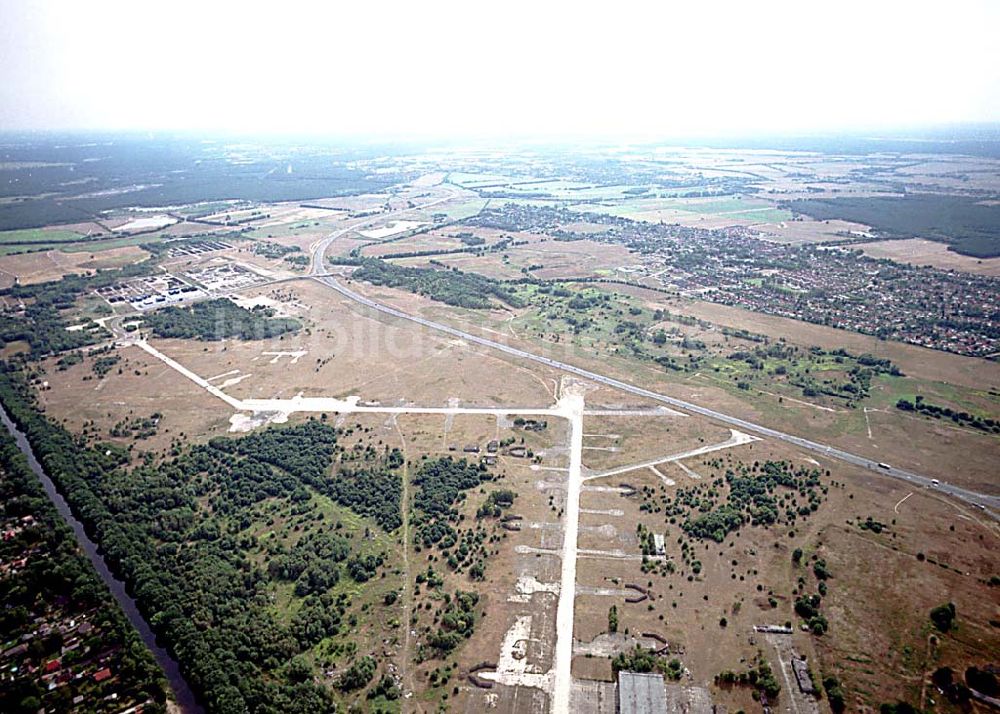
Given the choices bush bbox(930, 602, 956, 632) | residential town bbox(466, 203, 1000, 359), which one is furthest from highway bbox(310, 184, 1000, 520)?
residential town bbox(466, 203, 1000, 359)

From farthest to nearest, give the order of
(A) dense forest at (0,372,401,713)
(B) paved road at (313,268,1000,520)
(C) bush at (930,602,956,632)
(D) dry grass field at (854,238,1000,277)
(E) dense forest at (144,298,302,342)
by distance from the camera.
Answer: (D) dry grass field at (854,238,1000,277) → (E) dense forest at (144,298,302,342) → (B) paved road at (313,268,1000,520) → (C) bush at (930,602,956,632) → (A) dense forest at (0,372,401,713)

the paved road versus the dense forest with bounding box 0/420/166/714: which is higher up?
the paved road

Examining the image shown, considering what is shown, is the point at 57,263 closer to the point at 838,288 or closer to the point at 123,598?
the point at 123,598

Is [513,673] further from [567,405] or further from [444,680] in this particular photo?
[567,405]

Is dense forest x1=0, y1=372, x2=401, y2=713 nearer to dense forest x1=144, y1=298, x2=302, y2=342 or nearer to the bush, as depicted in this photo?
dense forest x1=144, y1=298, x2=302, y2=342

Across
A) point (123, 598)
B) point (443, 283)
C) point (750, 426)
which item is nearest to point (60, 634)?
point (123, 598)

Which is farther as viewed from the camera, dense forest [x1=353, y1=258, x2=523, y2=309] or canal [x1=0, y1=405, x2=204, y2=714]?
dense forest [x1=353, y1=258, x2=523, y2=309]

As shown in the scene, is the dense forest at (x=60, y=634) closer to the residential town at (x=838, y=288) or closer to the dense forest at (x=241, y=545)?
the dense forest at (x=241, y=545)
